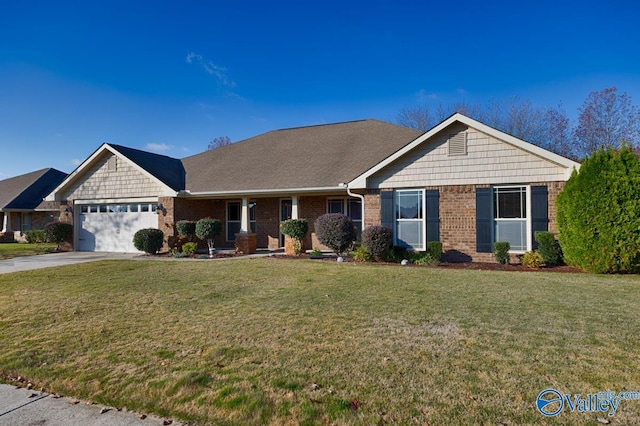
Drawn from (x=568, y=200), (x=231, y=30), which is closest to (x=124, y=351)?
(x=568, y=200)

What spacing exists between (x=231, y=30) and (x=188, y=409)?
14022 mm

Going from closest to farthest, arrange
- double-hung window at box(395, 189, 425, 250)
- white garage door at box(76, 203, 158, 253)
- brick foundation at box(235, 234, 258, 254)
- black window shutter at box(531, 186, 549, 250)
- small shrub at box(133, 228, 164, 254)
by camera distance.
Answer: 1. black window shutter at box(531, 186, 549, 250)
2. double-hung window at box(395, 189, 425, 250)
3. brick foundation at box(235, 234, 258, 254)
4. small shrub at box(133, 228, 164, 254)
5. white garage door at box(76, 203, 158, 253)

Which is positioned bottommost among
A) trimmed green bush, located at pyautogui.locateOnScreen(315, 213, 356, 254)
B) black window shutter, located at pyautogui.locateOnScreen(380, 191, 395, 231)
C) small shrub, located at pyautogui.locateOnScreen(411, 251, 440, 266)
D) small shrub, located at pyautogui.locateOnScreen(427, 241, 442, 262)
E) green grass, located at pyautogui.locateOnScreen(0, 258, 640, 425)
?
green grass, located at pyautogui.locateOnScreen(0, 258, 640, 425)

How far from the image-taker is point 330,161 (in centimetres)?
1561

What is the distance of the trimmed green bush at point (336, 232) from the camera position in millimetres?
12336

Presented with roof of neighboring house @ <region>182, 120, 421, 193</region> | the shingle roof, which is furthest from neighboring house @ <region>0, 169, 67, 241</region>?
roof of neighboring house @ <region>182, 120, 421, 193</region>

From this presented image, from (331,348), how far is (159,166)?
16173 millimetres

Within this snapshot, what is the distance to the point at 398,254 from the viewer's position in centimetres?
1205

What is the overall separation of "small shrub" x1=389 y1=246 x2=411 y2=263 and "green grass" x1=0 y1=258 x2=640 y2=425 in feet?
12.7

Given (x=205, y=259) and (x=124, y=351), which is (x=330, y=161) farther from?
(x=124, y=351)

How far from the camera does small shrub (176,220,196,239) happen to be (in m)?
15.2

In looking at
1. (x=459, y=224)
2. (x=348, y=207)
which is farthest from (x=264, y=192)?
(x=459, y=224)

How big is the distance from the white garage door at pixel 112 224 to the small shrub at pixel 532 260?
14773 millimetres

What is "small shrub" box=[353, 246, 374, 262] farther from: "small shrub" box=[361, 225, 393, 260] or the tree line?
the tree line
